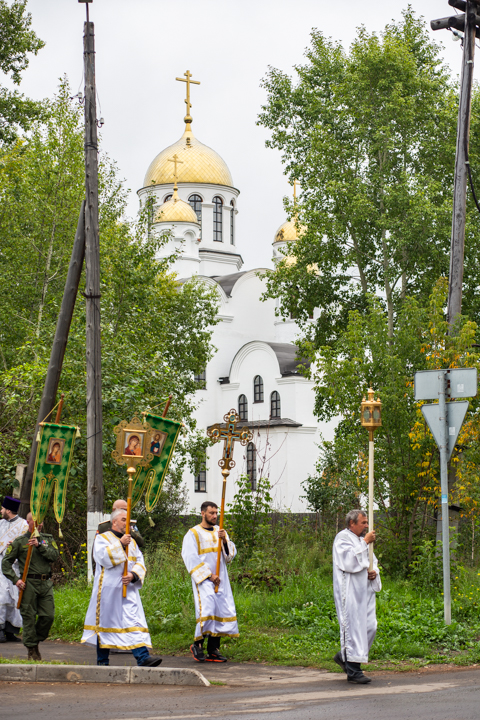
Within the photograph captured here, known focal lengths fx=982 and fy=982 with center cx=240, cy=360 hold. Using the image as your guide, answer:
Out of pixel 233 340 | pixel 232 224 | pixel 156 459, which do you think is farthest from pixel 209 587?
pixel 232 224

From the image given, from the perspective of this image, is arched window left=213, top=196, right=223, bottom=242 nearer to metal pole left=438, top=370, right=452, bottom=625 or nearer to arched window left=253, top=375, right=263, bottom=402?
arched window left=253, top=375, right=263, bottom=402

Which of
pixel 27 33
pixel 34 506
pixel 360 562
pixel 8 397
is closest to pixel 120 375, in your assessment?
pixel 8 397

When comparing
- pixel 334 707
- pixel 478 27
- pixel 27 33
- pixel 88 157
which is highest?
pixel 27 33

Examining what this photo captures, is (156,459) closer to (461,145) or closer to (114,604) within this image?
(114,604)

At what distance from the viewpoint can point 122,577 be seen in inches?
374

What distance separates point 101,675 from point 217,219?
45.2 meters

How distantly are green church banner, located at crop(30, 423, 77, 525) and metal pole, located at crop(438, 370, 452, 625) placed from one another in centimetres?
509

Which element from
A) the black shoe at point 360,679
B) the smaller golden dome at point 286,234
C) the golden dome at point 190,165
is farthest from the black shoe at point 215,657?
the smaller golden dome at point 286,234

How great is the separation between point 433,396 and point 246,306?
3759 centimetres

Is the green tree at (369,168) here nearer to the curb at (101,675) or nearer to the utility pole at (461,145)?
the utility pole at (461,145)

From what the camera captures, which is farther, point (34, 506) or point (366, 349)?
point (366, 349)

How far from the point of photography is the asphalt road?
7.02m

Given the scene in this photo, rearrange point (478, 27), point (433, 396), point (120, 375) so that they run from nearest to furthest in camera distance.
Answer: point (433, 396) → point (478, 27) → point (120, 375)

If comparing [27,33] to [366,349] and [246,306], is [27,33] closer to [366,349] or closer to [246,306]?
[366,349]
